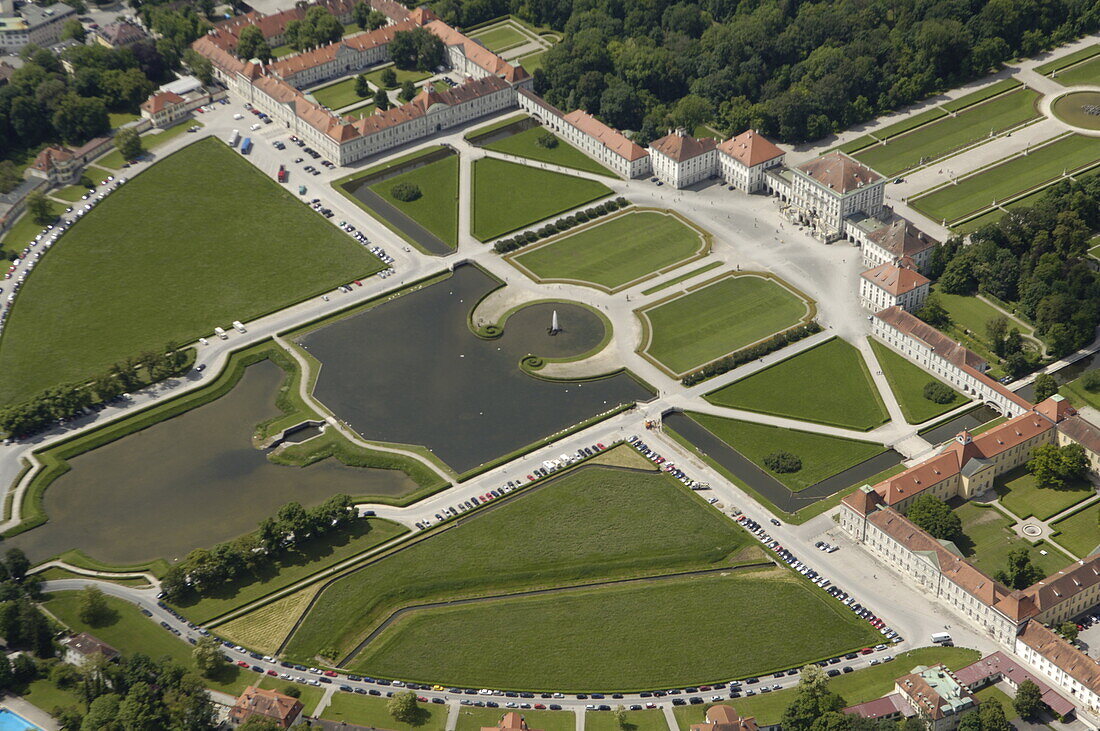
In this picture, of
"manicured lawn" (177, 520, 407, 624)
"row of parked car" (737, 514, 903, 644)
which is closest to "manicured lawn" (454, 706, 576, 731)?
"row of parked car" (737, 514, 903, 644)

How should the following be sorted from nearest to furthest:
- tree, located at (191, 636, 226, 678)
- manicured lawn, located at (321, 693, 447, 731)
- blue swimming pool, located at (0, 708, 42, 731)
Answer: blue swimming pool, located at (0, 708, 42, 731) < manicured lawn, located at (321, 693, 447, 731) < tree, located at (191, 636, 226, 678)

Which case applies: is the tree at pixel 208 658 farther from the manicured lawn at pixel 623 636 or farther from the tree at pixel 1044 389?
the tree at pixel 1044 389

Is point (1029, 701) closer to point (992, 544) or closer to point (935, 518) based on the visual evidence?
point (992, 544)

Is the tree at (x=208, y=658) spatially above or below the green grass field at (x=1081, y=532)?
above

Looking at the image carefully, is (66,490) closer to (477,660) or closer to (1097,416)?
(477,660)

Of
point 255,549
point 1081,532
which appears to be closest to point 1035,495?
point 1081,532

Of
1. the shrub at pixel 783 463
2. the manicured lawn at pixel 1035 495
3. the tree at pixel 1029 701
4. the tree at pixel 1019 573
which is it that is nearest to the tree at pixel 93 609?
the shrub at pixel 783 463

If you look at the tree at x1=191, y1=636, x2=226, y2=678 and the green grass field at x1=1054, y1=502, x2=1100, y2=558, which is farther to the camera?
the green grass field at x1=1054, y1=502, x2=1100, y2=558

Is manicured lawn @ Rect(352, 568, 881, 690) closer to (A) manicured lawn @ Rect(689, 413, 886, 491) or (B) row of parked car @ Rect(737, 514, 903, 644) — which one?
(B) row of parked car @ Rect(737, 514, 903, 644)
